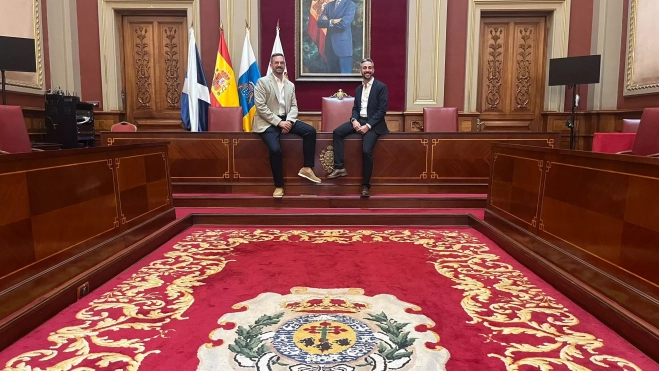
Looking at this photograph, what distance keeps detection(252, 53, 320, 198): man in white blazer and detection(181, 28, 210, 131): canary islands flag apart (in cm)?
199

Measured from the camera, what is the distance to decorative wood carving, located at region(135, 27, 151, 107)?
693cm

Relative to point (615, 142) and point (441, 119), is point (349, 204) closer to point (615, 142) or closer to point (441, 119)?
point (441, 119)

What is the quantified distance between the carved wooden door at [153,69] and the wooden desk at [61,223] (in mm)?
3904

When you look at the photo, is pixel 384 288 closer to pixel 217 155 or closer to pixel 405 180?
pixel 405 180

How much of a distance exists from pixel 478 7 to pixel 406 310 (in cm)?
592

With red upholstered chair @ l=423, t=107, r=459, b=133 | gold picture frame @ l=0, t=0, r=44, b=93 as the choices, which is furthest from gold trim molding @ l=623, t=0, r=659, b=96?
gold picture frame @ l=0, t=0, r=44, b=93

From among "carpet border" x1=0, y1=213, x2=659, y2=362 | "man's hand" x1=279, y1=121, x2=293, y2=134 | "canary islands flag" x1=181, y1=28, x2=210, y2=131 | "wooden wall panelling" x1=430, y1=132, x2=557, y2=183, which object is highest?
"canary islands flag" x1=181, y1=28, x2=210, y2=131

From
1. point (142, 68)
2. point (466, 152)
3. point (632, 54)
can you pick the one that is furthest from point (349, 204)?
point (632, 54)

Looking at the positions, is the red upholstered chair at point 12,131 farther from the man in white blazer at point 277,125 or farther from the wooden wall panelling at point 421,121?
the wooden wall panelling at point 421,121

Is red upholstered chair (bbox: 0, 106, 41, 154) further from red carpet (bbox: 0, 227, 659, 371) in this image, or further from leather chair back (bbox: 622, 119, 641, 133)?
leather chair back (bbox: 622, 119, 641, 133)

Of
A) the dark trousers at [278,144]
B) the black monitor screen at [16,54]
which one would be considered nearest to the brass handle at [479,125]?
the dark trousers at [278,144]

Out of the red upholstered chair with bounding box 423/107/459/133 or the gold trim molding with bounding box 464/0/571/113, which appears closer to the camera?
the red upholstered chair with bounding box 423/107/459/133

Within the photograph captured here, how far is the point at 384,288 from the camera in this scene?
2.45m

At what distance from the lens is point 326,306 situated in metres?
2.19
